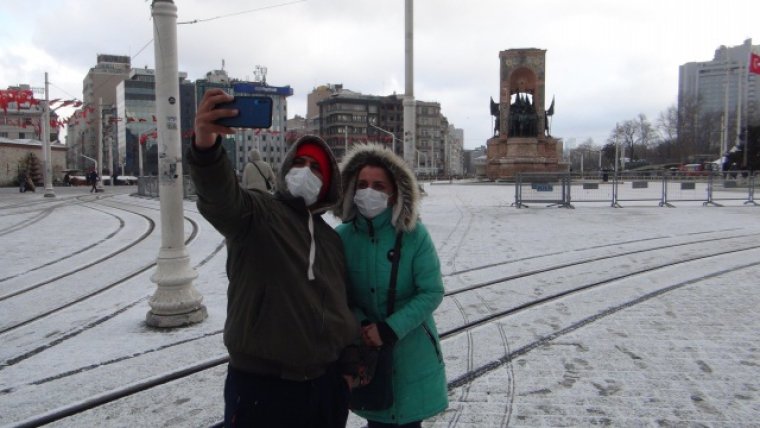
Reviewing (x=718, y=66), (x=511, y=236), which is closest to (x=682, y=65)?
(x=718, y=66)

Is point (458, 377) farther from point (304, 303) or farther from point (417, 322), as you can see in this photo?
point (304, 303)

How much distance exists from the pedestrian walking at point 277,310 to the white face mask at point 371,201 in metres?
0.30

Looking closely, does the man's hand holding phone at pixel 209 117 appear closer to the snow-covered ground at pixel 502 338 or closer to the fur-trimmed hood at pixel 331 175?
the fur-trimmed hood at pixel 331 175

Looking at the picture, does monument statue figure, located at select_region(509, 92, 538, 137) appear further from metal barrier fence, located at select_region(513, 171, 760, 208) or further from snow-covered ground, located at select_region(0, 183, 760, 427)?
snow-covered ground, located at select_region(0, 183, 760, 427)

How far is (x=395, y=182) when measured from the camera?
2.66 meters

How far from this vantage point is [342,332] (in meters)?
2.30

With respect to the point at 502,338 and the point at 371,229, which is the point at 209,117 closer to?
the point at 371,229

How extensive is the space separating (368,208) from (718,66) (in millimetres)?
120899

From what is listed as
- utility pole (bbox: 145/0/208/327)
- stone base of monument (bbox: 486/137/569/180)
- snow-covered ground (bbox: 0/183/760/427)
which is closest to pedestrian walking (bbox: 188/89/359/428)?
snow-covered ground (bbox: 0/183/760/427)

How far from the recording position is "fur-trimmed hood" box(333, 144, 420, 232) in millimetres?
2566

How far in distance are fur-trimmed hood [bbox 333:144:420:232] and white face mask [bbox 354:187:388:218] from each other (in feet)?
0.22

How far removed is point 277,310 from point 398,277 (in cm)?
62

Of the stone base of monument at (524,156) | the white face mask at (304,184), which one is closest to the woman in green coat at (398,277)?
the white face mask at (304,184)

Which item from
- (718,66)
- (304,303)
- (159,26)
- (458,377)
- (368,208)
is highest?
(718,66)
